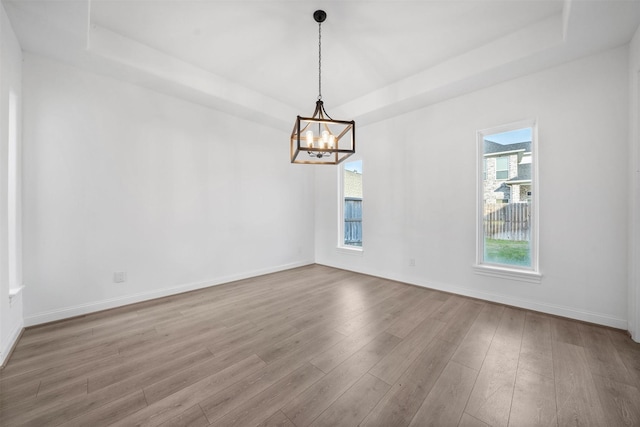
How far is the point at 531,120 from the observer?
301 cm

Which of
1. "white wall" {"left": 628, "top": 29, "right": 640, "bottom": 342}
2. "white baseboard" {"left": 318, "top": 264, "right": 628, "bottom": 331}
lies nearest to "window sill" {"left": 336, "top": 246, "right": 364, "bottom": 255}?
A: "white baseboard" {"left": 318, "top": 264, "right": 628, "bottom": 331}

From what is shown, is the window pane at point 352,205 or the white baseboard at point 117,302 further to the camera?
the window pane at point 352,205

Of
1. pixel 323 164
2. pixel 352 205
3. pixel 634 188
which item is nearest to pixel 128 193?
pixel 323 164

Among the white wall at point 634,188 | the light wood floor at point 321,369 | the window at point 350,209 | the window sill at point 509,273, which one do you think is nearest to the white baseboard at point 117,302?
the light wood floor at point 321,369

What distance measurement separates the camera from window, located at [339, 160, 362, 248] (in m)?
5.17

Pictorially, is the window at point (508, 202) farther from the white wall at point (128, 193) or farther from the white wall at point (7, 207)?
the white wall at point (7, 207)

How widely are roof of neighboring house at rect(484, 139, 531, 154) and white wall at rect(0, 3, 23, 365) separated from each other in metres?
5.10

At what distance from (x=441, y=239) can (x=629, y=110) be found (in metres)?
2.27

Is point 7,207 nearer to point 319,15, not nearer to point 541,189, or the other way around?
point 319,15

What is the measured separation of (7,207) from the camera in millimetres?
2168

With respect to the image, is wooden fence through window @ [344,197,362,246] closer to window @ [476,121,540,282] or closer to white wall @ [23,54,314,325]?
white wall @ [23,54,314,325]

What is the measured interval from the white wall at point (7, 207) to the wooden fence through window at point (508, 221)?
509cm

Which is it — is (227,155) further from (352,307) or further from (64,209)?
(352,307)

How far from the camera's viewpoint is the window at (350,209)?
203 inches
